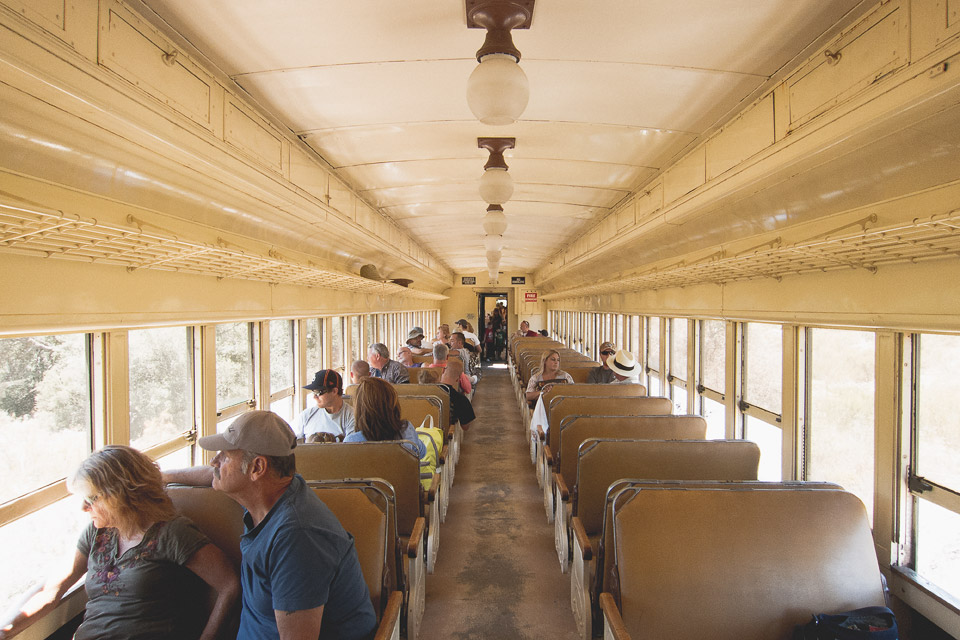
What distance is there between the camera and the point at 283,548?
5.47 ft

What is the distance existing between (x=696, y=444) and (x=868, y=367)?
1211mm

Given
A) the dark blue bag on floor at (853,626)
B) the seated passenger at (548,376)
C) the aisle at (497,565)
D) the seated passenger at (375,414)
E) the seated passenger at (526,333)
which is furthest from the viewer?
the seated passenger at (526,333)

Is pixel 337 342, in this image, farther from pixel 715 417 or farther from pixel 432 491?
pixel 715 417

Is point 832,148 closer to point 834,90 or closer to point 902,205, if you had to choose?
point 834,90

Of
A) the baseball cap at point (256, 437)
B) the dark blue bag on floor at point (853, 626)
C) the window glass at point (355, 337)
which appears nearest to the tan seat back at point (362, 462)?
the baseball cap at point (256, 437)

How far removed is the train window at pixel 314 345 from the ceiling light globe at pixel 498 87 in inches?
214

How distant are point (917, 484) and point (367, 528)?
310 centimetres

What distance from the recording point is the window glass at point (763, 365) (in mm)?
4297

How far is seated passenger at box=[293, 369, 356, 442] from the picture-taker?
398cm

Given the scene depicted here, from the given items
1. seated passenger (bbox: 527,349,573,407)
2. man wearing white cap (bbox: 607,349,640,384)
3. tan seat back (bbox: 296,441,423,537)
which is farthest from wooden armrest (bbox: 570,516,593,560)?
man wearing white cap (bbox: 607,349,640,384)

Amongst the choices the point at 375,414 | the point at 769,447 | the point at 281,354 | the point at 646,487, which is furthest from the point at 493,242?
the point at 646,487

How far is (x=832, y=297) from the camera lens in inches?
129

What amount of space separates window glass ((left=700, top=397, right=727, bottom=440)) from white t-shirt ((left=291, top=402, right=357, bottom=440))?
12.7 feet

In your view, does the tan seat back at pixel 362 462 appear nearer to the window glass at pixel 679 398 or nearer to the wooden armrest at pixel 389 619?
the wooden armrest at pixel 389 619
